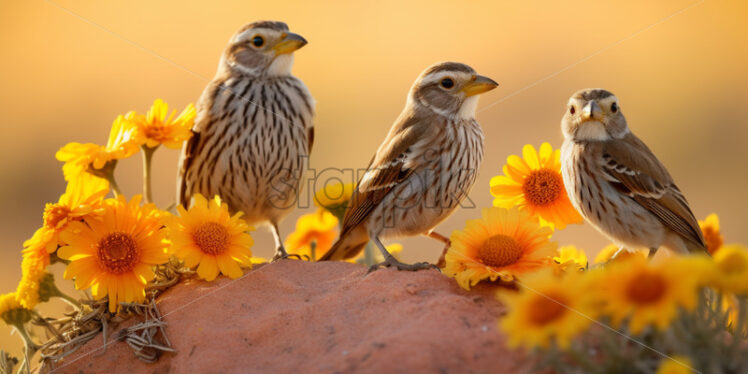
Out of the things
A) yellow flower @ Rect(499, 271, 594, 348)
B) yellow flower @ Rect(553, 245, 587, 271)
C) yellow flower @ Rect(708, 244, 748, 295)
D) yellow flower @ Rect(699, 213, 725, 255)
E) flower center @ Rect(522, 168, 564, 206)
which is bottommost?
yellow flower @ Rect(553, 245, 587, 271)

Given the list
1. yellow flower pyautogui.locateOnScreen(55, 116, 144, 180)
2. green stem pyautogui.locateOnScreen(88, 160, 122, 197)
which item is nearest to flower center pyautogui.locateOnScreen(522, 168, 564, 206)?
yellow flower pyautogui.locateOnScreen(55, 116, 144, 180)

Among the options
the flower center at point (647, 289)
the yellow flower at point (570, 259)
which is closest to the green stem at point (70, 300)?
the yellow flower at point (570, 259)

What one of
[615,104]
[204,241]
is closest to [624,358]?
[204,241]

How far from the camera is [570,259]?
400cm

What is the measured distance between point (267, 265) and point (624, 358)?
8.32 ft

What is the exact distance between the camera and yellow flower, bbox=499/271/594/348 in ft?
6.86

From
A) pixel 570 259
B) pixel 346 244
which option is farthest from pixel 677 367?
pixel 346 244

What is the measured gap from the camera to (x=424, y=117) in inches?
218

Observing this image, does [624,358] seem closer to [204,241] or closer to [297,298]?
[297,298]

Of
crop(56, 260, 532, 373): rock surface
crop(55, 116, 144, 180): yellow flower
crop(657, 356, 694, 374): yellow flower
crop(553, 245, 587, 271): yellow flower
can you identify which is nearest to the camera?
crop(657, 356, 694, 374): yellow flower

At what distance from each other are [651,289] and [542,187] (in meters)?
2.62

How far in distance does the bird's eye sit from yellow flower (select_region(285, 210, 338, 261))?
1.34 meters

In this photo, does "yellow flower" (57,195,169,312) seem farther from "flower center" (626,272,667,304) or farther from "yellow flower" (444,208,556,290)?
"flower center" (626,272,667,304)

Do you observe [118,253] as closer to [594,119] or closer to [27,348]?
[27,348]
